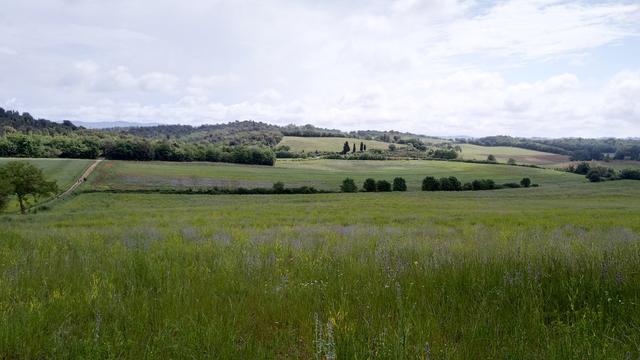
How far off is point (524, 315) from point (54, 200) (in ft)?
237

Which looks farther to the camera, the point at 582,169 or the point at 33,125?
the point at 33,125

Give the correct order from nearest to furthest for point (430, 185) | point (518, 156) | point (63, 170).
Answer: point (63, 170), point (430, 185), point (518, 156)

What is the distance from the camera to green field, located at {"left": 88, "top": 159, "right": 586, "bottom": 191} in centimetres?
8056

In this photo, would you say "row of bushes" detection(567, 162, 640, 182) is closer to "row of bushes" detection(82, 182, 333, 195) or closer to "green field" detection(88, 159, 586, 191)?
"green field" detection(88, 159, 586, 191)

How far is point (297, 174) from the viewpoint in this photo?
336ft

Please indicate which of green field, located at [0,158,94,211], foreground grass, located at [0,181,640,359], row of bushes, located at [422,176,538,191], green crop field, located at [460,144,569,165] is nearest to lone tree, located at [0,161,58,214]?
green field, located at [0,158,94,211]

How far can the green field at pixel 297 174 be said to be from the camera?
80.6 metres

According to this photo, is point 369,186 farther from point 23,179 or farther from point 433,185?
point 23,179

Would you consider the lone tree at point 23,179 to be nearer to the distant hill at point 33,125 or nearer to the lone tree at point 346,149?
the lone tree at point 346,149

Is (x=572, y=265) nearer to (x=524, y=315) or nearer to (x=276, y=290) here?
(x=524, y=315)

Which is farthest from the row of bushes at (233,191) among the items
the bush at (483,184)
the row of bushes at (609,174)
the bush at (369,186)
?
the row of bushes at (609,174)

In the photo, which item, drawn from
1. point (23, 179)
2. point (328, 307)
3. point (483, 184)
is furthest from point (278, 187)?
point (328, 307)

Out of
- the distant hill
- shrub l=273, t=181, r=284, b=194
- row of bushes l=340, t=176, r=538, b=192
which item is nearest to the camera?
shrub l=273, t=181, r=284, b=194

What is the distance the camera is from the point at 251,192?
259 ft
